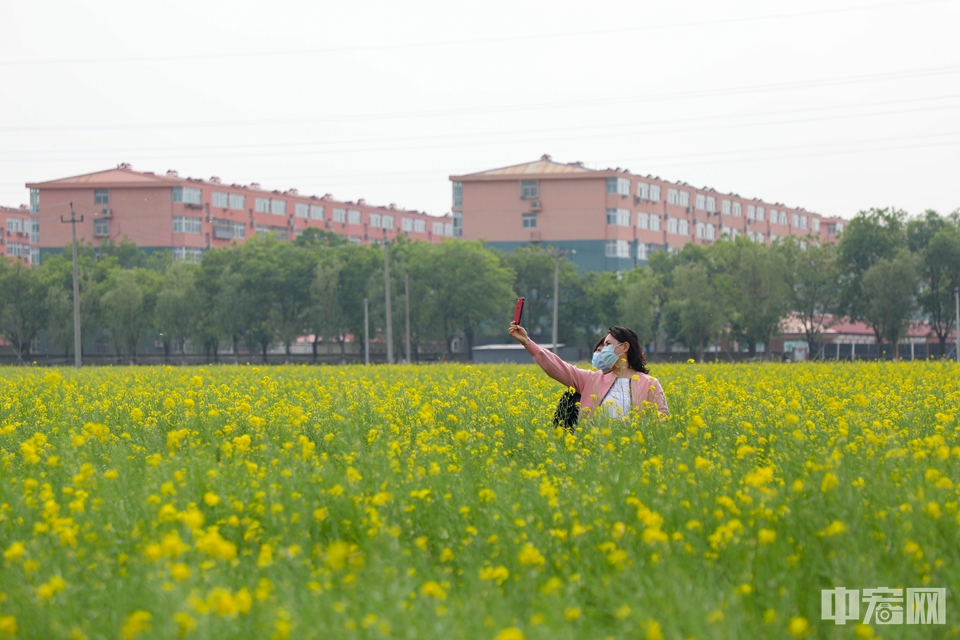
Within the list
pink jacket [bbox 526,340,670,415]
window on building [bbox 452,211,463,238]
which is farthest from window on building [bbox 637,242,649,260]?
pink jacket [bbox 526,340,670,415]

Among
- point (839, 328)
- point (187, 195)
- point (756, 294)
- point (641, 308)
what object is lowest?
point (839, 328)

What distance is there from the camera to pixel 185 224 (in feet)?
300

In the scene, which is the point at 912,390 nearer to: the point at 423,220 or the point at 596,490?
the point at 596,490

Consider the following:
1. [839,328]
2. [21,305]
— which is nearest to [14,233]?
[21,305]

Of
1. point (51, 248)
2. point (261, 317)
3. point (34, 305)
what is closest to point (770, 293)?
point (261, 317)

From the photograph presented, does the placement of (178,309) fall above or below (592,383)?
above

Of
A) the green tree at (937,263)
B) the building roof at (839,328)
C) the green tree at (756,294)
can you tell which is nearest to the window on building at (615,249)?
the building roof at (839,328)

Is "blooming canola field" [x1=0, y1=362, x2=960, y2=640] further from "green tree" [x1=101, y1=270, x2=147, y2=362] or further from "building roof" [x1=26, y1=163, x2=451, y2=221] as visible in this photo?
"building roof" [x1=26, y1=163, x2=451, y2=221]

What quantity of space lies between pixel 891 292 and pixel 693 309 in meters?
10.9

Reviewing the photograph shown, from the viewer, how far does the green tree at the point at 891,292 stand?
2250 inches

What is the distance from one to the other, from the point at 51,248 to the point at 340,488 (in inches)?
3784

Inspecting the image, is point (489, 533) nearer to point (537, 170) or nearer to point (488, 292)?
point (488, 292)

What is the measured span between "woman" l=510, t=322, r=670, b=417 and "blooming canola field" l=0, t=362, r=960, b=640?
32cm

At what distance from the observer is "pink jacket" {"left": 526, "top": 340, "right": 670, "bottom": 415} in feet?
25.7
